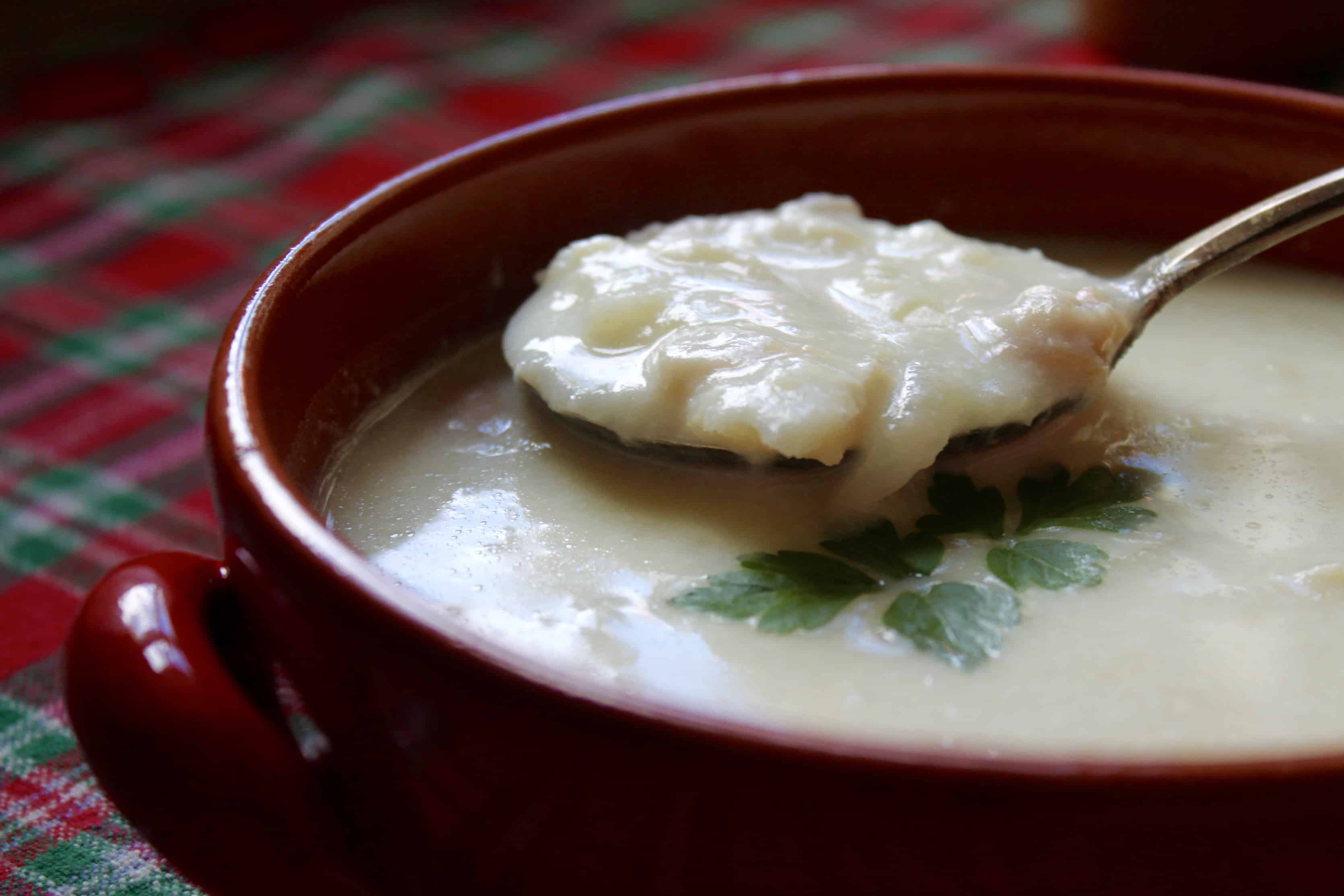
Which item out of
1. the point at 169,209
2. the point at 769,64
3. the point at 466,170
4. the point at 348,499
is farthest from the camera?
the point at 769,64

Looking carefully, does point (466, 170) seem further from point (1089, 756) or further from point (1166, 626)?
point (1089, 756)

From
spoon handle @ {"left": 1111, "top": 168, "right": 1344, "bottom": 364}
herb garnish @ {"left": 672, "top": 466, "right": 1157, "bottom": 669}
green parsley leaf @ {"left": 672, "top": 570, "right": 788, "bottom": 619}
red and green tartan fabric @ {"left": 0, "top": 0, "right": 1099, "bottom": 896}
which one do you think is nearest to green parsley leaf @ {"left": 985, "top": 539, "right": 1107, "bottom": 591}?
A: herb garnish @ {"left": 672, "top": 466, "right": 1157, "bottom": 669}

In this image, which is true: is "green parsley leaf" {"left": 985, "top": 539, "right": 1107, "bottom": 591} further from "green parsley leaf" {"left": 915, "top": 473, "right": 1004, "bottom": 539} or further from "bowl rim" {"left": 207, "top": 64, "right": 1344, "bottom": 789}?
"bowl rim" {"left": 207, "top": 64, "right": 1344, "bottom": 789}

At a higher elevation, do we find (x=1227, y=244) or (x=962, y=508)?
(x=1227, y=244)

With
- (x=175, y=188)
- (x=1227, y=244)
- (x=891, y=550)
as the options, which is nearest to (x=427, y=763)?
(x=891, y=550)

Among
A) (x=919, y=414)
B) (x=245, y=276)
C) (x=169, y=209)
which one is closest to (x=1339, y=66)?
(x=919, y=414)

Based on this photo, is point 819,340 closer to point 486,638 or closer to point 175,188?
point 486,638

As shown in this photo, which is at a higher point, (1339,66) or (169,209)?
(1339,66)
